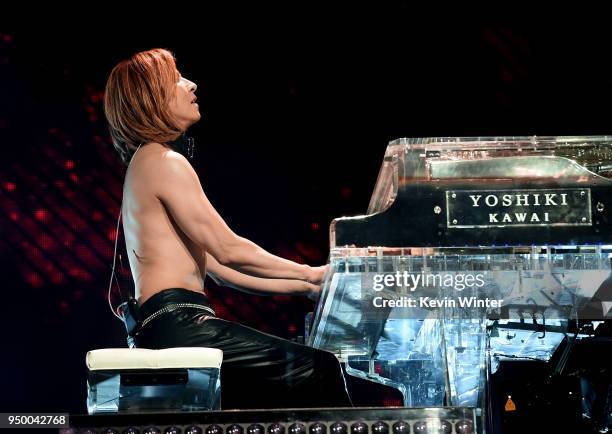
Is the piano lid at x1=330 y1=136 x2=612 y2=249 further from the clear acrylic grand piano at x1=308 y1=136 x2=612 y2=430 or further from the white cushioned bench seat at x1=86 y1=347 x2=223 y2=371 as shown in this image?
the white cushioned bench seat at x1=86 y1=347 x2=223 y2=371

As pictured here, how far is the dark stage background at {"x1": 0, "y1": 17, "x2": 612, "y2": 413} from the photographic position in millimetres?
4891

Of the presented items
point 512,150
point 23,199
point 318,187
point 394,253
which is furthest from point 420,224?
point 23,199

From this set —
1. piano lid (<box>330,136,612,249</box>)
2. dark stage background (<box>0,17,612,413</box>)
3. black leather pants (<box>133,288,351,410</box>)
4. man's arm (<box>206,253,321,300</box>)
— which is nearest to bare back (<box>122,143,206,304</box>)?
black leather pants (<box>133,288,351,410</box>)

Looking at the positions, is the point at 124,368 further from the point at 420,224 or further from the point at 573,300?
the point at 573,300

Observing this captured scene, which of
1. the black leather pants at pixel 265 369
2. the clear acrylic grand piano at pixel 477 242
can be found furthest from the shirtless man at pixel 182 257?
the clear acrylic grand piano at pixel 477 242

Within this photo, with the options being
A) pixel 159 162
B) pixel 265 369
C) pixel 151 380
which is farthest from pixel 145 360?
pixel 159 162

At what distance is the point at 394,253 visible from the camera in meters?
2.37

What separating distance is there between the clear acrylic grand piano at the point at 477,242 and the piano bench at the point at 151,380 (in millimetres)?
396

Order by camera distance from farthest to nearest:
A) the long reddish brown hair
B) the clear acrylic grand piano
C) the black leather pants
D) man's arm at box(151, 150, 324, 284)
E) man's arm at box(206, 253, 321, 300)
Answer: man's arm at box(206, 253, 321, 300), the long reddish brown hair, man's arm at box(151, 150, 324, 284), the black leather pants, the clear acrylic grand piano

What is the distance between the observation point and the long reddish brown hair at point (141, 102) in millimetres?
2770

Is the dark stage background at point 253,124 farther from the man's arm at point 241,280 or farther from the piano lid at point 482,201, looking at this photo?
the piano lid at point 482,201

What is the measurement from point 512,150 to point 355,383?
2.79m

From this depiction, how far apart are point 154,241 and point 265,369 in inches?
18.2

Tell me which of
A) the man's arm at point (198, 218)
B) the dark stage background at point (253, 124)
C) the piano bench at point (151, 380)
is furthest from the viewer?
the dark stage background at point (253, 124)
